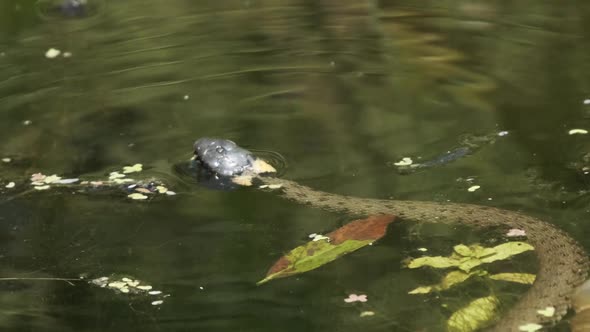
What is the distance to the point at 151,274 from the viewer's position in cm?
448

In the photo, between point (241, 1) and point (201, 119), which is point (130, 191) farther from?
point (241, 1)

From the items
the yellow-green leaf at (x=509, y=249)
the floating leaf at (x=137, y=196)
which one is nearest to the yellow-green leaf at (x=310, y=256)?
the yellow-green leaf at (x=509, y=249)

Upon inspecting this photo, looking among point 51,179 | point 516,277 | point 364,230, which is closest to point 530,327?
point 516,277

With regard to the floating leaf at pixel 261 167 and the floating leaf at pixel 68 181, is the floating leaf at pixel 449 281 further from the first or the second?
the floating leaf at pixel 68 181

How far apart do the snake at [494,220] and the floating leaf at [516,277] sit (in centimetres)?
3

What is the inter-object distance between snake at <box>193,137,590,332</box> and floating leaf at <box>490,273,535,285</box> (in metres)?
0.03

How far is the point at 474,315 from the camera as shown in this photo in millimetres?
3887

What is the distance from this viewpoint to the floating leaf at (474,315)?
381cm

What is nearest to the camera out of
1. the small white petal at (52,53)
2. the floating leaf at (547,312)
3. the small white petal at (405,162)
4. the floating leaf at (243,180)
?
the floating leaf at (547,312)

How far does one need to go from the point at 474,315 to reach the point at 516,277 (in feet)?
1.44

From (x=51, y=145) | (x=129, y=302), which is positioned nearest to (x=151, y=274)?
(x=129, y=302)

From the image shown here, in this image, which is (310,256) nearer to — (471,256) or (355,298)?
(355,298)

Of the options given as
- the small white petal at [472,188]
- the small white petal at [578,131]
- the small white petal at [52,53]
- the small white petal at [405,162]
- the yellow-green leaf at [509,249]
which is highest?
the small white petal at [578,131]

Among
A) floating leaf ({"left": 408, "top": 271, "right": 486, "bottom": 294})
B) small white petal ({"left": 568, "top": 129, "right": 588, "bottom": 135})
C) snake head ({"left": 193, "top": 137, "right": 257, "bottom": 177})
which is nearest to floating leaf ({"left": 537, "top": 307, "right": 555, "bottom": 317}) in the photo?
floating leaf ({"left": 408, "top": 271, "right": 486, "bottom": 294})
